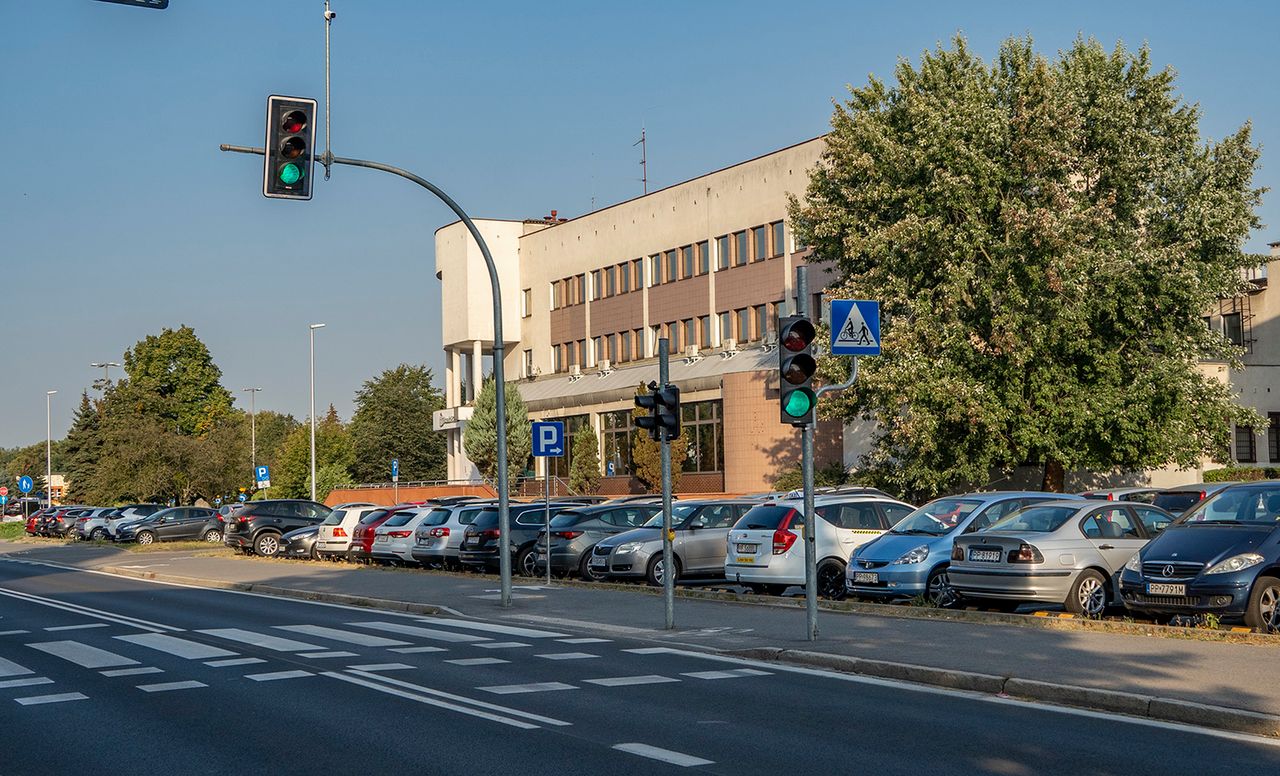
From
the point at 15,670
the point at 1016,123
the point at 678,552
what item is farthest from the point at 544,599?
the point at 1016,123

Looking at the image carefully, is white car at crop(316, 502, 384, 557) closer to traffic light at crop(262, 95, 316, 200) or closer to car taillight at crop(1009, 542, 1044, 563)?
traffic light at crop(262, 95, 316, 200)

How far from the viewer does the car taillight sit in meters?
16.1

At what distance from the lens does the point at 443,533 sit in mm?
29969

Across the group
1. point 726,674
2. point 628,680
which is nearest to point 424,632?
point 628,680

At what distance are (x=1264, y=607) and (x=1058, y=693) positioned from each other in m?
4.44

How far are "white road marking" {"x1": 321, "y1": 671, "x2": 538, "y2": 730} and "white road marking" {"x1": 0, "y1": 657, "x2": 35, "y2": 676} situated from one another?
317 centimetres

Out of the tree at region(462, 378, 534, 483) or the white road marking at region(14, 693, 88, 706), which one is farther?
the tree at region(462, 378, 534, 483)

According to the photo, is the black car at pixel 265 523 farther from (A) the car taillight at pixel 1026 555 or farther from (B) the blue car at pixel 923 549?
(A) the car taillight at pixel 1026 555

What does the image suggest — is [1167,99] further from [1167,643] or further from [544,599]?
[1167,643]

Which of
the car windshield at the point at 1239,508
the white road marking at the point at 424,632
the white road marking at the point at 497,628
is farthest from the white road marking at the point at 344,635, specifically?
the car windshield at the point at 1239,508

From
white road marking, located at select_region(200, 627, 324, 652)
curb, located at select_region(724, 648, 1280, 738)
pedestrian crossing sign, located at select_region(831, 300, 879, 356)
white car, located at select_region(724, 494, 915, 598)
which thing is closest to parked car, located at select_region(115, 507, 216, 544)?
white road marking, located at select_region(200, 627, 324, 652)

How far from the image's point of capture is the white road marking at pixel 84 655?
1405 cm

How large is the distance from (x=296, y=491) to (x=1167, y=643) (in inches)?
3327

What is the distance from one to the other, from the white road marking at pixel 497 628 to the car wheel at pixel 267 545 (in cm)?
2362
